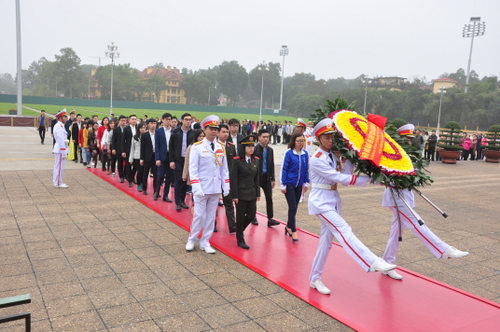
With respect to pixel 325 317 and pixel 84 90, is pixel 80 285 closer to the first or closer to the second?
pixel 325 317

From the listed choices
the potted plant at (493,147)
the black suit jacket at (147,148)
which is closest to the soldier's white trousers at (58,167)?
the black suit jacket at (147,148)

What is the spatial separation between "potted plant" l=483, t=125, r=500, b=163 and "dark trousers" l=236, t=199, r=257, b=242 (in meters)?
22.6

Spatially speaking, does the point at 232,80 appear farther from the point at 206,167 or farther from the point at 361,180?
the point at 361,180

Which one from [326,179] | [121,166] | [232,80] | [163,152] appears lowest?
[121,166]

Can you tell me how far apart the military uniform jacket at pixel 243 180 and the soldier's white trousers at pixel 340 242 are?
1683 mm

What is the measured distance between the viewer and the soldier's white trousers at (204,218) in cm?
570

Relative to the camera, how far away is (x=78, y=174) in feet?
39.5

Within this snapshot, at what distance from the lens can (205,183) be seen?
5.70 metres

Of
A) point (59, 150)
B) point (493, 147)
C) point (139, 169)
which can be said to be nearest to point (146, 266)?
point (139, 169)

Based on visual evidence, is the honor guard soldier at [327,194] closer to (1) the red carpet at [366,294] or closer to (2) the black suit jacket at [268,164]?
(1) the red carpet at [366,294]

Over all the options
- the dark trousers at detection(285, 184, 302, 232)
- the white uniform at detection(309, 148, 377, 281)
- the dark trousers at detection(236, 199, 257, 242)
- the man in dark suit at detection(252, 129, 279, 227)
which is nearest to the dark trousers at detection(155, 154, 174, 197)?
the man in dark suit at detection(252, 129, 279, 227)

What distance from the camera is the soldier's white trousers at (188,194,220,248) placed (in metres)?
5.70

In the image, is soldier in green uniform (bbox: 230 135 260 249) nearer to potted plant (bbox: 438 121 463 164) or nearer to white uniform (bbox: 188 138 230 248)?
white uniform (bbox: 188 138 230 248)

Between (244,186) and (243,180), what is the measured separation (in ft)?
0.31
